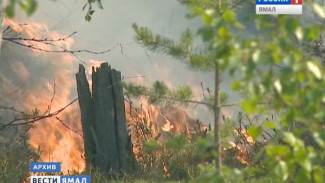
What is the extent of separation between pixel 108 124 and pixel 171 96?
4.51m

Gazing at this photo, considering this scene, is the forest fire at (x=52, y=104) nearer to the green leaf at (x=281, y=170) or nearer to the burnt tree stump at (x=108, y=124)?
the burnt tree stump at (x=108, y=124)

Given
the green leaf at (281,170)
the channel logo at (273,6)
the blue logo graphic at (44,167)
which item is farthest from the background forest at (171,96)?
the blue logo graphic at (44,167)

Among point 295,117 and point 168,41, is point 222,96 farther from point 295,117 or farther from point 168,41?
point 295,117

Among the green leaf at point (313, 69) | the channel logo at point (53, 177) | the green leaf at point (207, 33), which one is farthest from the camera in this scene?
the channel logo at point (53, 177)

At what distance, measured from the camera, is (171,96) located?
234 inches

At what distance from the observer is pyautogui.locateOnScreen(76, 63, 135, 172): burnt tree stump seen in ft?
33.8

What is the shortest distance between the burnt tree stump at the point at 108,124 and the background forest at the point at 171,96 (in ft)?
0.68

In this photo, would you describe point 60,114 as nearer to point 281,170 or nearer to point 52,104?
point 52,104

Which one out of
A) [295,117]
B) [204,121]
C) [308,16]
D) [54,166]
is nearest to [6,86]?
[54,166]

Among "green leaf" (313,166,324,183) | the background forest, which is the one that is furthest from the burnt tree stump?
"green leaf" (313,166,324,183)

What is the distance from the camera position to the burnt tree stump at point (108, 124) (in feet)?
33.8

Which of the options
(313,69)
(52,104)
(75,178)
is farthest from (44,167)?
(313,69)

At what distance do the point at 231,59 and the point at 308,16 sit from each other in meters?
A: 12.2

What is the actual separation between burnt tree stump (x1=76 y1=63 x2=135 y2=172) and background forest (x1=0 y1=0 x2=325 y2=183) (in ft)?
0.68
